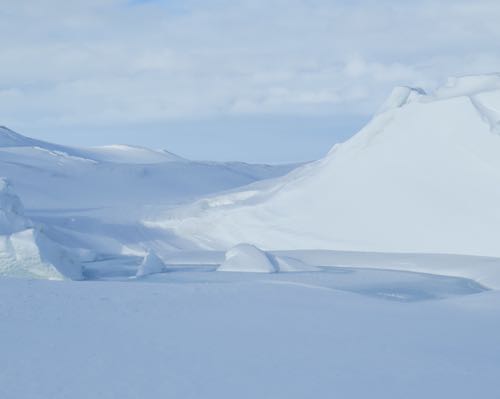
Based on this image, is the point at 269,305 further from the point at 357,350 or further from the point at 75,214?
the point at 75,214

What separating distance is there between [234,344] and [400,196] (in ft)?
29.0

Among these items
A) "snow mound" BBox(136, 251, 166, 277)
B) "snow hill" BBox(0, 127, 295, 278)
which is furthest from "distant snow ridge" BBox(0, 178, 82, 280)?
Result: "snow mound" BBox(136, 251, 166, 277)

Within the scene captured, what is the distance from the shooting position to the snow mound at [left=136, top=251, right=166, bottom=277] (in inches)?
386

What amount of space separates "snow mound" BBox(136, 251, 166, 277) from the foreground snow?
283 cm

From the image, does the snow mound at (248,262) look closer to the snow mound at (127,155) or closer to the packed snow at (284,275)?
the packed snow at (284,275)

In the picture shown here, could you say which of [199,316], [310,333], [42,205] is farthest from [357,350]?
[42,205]

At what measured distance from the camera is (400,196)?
1333cm

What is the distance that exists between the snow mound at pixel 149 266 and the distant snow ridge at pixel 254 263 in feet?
2.62

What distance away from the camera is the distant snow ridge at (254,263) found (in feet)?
33.7

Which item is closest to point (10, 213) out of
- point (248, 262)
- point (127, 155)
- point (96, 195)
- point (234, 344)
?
point (248, 262)

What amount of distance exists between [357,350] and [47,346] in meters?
→ 1.90

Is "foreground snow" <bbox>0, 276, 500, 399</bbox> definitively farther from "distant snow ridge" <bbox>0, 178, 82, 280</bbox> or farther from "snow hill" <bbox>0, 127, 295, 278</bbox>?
"snow hill" <bbox>0, 127, 295, 278</bbox>

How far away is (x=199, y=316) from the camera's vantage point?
5.64 m

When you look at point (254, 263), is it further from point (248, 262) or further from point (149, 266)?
point (149, 266)
